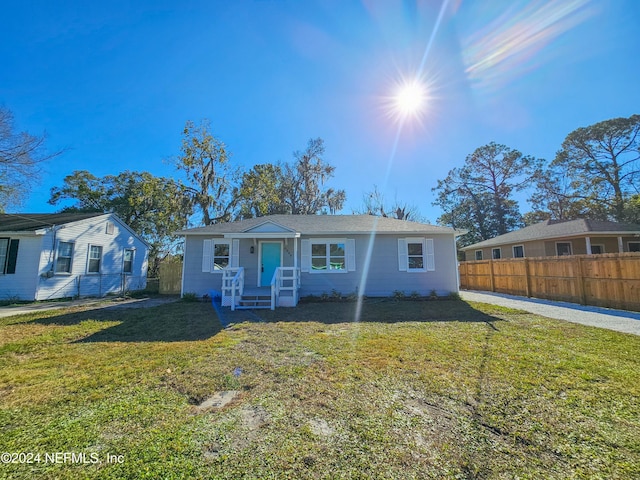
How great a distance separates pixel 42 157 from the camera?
1177 cm

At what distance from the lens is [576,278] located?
9.52 metres

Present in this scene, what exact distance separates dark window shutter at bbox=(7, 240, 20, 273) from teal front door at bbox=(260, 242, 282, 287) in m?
9.45

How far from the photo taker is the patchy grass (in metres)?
1.99

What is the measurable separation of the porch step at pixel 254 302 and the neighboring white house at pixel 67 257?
27.4ft

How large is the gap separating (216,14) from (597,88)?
13.8m

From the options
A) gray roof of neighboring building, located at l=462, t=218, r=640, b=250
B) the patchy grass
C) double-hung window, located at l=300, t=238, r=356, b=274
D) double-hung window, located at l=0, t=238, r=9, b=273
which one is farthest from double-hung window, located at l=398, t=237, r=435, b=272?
double-hung window, located at l=0, t=238, r=9, b=273

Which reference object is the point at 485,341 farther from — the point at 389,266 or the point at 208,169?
the point at 208,169

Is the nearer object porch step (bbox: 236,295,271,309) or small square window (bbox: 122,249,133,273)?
porch step (bbox: 236,295,271,309)

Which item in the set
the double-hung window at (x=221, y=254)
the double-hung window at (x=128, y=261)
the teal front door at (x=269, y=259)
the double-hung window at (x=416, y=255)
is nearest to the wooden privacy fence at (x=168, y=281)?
the double-hung window at (x=128, y=261)

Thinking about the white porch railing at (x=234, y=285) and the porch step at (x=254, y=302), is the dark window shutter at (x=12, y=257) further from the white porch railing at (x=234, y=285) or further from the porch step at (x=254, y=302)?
the porch step at (x=254, y=302)

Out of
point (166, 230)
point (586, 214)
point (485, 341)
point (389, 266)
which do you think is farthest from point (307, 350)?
point (586, 214)

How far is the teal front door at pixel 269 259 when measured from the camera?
36.3ft

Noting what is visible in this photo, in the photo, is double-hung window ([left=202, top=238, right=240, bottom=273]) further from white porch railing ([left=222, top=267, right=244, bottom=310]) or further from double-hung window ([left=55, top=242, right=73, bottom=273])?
double-hung window ([left=55, top=242, right=73, bottom=273])

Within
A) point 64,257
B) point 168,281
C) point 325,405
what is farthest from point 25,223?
point 325,405
